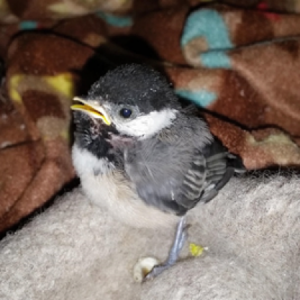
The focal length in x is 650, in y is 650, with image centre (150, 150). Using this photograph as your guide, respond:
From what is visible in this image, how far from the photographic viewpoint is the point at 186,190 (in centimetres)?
114

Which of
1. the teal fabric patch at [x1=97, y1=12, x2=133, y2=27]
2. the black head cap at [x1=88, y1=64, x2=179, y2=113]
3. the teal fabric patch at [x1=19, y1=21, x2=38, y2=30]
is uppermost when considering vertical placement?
the black head cap at [x1=88, y1=64, x2=179, y2=113]

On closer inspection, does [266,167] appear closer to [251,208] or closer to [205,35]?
[251,208]

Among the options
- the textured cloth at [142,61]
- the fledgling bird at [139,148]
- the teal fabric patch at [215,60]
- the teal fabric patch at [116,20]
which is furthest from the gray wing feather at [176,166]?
the teal fabric patch at [116,20]

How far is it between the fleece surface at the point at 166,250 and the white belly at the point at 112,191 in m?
0.11

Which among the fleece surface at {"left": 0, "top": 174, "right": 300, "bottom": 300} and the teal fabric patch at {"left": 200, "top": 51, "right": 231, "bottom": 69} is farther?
the teal fabric patch at {"left": 200, "top": 51, "right": 231, "bottom": 69}

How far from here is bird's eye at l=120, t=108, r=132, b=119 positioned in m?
1.06

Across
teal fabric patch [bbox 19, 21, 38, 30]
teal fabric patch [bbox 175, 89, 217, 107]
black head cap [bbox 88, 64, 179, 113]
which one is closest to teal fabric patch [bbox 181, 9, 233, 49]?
teal fabric patch [bbox 175, 89, 217, 107]

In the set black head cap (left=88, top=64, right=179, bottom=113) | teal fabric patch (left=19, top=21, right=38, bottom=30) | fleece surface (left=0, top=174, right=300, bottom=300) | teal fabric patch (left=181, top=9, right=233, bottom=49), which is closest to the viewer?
black head cap (left=88, top=64, right=179, bottom=113)

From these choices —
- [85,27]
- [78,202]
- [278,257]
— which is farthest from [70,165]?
[278,257]

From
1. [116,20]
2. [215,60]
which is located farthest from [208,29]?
[116,20]

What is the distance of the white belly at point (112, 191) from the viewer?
111 centimetres

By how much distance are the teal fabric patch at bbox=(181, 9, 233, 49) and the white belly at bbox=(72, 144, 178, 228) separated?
0.53m

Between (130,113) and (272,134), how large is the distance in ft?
1.64

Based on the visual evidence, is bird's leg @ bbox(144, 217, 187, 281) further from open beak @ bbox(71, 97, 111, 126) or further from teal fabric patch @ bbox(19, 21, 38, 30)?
teal fabric patch @ bbox(19, 21, 38, 30)
